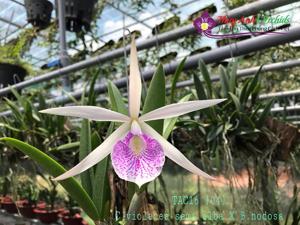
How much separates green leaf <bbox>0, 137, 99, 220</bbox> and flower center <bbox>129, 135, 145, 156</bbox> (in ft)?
0.72

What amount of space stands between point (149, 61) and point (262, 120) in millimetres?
2141

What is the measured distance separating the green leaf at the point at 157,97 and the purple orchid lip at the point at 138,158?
15cm

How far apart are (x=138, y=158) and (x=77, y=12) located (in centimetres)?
186

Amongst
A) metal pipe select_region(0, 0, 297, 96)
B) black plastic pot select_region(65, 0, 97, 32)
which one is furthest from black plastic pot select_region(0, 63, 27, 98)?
metal pipe select_region(0, 0, 297, 96)

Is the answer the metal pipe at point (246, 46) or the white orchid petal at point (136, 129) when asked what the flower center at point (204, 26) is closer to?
the metal pipe at point (246, 46)

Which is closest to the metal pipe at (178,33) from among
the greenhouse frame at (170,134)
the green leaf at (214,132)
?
the greenhouse frame at (170,134)

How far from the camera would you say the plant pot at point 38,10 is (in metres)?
2.28

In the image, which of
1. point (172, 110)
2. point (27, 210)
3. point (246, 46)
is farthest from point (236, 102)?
point (27, 210)

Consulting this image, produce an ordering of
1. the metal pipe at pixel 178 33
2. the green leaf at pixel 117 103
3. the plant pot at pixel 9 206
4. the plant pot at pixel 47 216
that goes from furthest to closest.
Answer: the plant pot at pixel 9 206 < the plant pot at pixel 47 216 < the metal pipe at pixel 178 33 < the green leaf at pixel 117 103

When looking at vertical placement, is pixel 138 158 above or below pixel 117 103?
below

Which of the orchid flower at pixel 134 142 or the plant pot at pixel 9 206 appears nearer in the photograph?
the orchid flower at pixel 134 142

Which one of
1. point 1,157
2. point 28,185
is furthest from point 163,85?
point 28,185

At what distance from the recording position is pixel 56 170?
2.42 ft

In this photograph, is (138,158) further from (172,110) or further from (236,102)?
(236,102)
